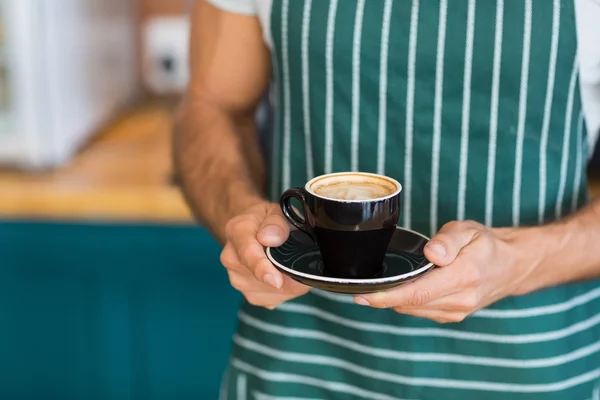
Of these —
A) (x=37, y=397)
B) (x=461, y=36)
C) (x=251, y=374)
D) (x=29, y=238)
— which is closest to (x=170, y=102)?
(x=29, y=238)

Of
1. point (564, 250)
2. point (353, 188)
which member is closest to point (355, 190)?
point (353, 188)

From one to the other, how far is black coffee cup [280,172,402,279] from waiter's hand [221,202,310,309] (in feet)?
0.10

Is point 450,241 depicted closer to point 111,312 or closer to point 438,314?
point 438,314

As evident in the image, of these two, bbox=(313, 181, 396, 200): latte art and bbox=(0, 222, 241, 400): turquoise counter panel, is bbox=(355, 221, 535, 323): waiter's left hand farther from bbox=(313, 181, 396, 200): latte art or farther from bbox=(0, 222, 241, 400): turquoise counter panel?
bbox=(0, 222, 241, 400): turquoise counter panel

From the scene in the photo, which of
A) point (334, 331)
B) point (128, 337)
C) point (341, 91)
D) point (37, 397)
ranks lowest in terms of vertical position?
point (37, 397)

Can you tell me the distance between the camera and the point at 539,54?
0.77 meters

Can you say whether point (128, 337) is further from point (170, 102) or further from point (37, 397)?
point (170, 102)

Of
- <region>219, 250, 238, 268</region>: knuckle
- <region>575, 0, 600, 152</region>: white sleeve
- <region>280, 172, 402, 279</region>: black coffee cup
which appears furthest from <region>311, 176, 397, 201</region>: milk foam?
<region>575, 0, 600, 152</region>: white sleeve

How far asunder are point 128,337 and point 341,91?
100 cm

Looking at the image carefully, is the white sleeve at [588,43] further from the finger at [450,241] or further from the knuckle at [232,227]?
the knuckle at [232,227]

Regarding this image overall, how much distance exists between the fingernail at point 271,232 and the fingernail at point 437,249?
4.9 inches

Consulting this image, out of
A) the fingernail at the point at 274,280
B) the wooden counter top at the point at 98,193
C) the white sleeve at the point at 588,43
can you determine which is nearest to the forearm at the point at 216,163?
the fingernail at the point at 274,280

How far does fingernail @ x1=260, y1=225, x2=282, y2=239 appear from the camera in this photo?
672mm

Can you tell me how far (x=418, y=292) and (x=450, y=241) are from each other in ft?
0.15
